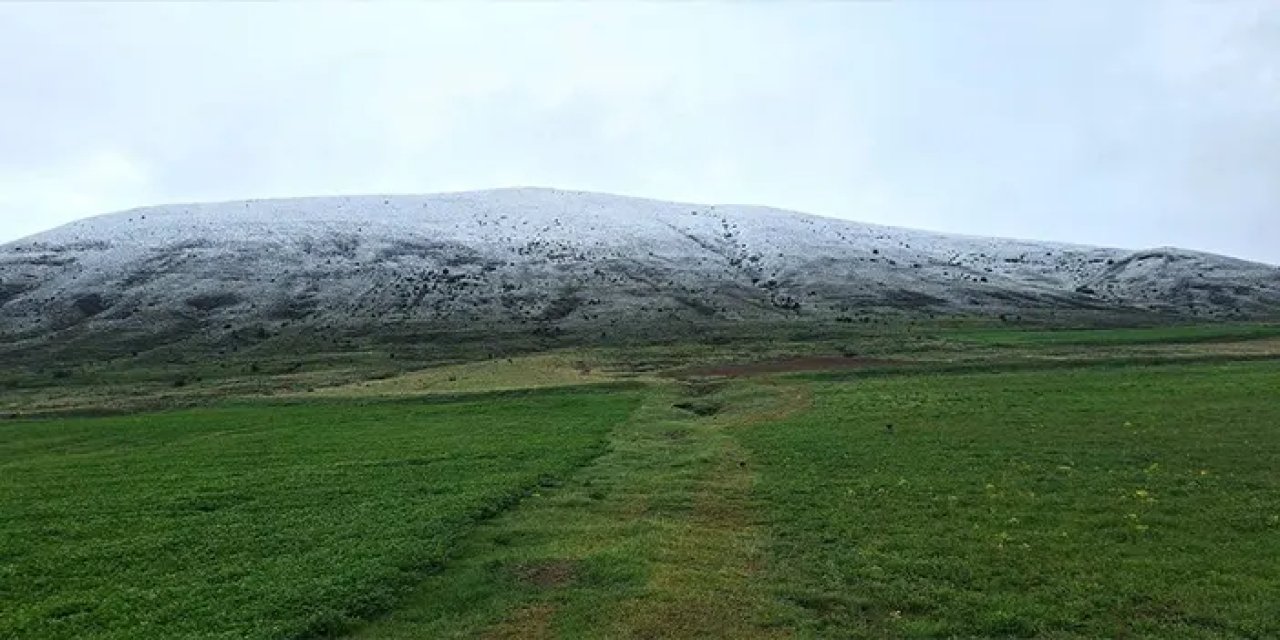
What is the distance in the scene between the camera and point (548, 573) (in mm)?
23750

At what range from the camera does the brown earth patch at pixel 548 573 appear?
23.0m

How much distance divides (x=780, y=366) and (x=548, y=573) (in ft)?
196

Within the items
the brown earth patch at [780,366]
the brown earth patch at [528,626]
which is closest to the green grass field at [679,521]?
the brown earth patch at [528,626]

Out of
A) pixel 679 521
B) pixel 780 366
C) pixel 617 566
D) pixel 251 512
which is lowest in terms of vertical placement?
pixel 251 512

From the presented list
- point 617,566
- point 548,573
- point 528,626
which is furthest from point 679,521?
point 528,626

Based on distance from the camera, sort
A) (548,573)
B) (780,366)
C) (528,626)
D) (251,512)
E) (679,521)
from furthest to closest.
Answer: (780,366)
(251,512)
(679,521)
(548,573)
(528,626)

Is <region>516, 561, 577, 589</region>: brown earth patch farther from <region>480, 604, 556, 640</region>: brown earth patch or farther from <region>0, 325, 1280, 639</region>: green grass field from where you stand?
<region>480, 604, 556, 640</region>: brown earth patch

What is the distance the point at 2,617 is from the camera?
69.2 ft

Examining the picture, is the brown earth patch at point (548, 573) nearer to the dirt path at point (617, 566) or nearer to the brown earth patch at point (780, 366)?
the dirt path at point (617, 566)

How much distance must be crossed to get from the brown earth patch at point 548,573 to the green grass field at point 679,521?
0.11 metres

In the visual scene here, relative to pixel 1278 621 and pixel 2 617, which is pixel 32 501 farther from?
pixel 1278 621

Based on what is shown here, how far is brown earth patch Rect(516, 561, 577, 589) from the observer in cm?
2300

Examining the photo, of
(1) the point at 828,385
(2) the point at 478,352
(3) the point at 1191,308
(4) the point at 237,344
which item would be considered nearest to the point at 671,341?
(2) the point at 478,352

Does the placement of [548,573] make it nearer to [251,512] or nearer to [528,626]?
[528,626]
